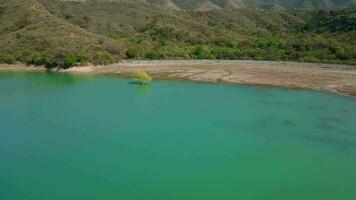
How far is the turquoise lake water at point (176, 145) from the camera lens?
1118 inches

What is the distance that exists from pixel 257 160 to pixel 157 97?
24509 millimetres

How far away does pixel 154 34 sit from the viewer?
116000 millimetres

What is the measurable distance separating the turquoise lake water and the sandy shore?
20.7 feet

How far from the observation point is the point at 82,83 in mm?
66750

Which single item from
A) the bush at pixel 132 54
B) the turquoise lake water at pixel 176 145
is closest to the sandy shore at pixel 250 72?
the bush at pixel 132 54

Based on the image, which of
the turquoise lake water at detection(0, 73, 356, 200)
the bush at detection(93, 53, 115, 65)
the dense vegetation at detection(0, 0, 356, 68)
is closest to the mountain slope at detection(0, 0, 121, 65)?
the dense vegetation at detection(0, 0, 356, 68)

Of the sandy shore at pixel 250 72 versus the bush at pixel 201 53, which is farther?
the bush at pixel 201 53

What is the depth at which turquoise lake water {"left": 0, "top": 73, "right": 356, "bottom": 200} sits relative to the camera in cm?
A: 2839

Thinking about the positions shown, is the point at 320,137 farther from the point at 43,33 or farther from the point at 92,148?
the point at 43,33

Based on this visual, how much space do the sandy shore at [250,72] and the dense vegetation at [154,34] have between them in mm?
4990

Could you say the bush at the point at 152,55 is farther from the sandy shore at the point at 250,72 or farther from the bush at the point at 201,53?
the bush at the point at 201,53

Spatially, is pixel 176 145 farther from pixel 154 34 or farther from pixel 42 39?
pixel 154 34

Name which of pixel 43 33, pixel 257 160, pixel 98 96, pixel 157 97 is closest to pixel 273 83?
pixel 157 97

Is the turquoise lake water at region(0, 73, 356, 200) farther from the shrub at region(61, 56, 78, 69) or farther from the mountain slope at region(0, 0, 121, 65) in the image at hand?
the mountain slope at region(0, 0, 121, 65)
